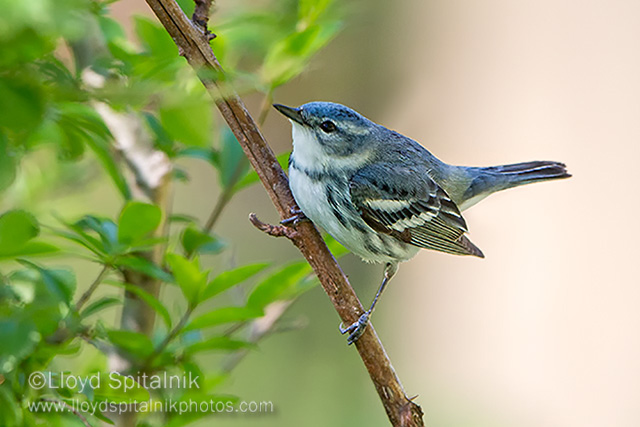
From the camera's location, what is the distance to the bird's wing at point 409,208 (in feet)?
4.99

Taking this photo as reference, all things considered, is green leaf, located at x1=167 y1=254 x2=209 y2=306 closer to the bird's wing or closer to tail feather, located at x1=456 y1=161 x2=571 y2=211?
the bird's wing

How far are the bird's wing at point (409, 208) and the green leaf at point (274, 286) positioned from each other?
2.29ft

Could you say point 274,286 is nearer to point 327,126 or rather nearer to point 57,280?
point 57,280

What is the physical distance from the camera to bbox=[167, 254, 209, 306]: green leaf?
30.4 inches

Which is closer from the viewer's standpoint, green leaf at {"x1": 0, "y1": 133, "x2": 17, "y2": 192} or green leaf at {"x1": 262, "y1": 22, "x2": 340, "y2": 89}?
green leaf at {"x1": 0, "y1": 133, "x2": 17, "y2": 192}

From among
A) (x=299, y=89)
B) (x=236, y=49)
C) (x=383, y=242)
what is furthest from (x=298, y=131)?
(x=299, y=89)

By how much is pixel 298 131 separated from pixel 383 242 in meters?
0.33

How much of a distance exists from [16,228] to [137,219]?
188 mm

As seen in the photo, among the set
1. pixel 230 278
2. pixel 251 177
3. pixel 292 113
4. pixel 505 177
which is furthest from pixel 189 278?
pixel 505 177

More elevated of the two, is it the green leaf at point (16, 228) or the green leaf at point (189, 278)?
the green leaf at point (189, 278)

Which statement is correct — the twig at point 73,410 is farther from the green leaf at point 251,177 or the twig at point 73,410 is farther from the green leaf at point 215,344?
the green leaf at point 251,177

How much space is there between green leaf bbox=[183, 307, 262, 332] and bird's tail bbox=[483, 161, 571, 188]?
54.7 inches

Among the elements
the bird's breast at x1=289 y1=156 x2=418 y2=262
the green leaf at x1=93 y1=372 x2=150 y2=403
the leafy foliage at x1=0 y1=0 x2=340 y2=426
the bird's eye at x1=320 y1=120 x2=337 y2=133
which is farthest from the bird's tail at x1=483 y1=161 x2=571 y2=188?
the green leaf at x1=93 y1=372 x2=150 y2=403

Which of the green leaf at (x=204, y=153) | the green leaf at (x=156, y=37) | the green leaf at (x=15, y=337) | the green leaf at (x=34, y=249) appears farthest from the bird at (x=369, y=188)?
the green leaf at (x=15, y=337)
